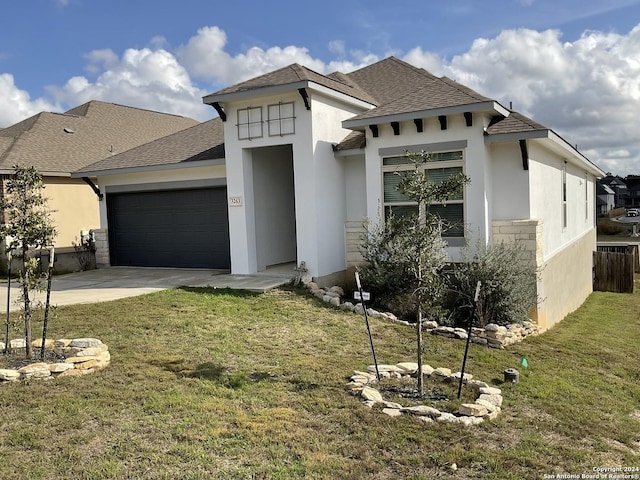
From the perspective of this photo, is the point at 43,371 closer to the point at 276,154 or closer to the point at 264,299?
the point at 264,299

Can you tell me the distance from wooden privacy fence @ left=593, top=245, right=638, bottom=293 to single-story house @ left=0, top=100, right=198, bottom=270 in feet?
62.6

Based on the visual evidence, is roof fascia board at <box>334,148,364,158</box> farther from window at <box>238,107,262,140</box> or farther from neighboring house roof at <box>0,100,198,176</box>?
neighboring house roof at <box>0,100,198,176</box>

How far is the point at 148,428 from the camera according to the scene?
4.80m

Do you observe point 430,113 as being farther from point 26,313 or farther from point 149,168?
point 26,313

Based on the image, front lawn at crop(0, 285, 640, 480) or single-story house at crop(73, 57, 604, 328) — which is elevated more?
single-story house at crop(73, 57, 604, 328)

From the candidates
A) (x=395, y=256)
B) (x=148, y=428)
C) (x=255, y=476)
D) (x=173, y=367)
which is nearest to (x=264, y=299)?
(x=395, y=256)

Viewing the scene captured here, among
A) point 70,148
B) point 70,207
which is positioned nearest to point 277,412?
point 70,207

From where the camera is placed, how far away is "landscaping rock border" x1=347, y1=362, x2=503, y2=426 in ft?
17.7

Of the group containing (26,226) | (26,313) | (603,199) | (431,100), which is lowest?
(26,313)

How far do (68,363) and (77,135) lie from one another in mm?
16341

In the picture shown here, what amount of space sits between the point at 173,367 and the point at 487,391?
3.68 metres

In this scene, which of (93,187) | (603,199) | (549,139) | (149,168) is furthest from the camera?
(603,199)

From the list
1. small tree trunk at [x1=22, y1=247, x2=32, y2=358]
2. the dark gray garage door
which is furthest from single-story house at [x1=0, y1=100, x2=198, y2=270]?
small tree trunk at [x1=22, y1=247, x2=32, y2=358]

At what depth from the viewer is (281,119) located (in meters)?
12.2
